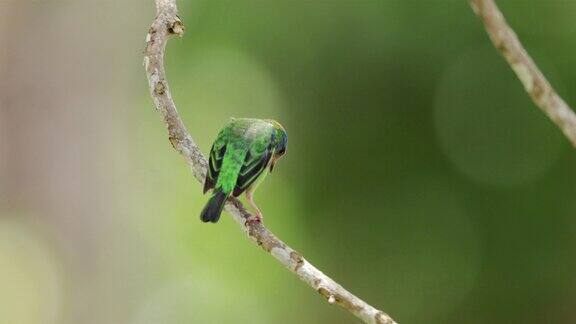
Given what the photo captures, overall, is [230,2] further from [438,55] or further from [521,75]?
[521,75]

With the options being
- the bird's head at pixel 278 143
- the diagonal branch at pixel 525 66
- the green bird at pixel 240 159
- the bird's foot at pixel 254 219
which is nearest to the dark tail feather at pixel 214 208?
the green bird at pixel 240 159

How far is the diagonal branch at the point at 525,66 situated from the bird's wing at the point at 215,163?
1577mm

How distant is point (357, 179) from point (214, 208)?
6525 millimetres

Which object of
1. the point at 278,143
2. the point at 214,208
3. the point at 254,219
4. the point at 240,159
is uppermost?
the point at 278,143

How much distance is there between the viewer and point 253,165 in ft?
13.4

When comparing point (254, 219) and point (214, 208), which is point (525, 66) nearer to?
point (254, 219)

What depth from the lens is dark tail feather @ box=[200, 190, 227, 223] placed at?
3.80 m

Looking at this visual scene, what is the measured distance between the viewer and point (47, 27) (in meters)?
13.8

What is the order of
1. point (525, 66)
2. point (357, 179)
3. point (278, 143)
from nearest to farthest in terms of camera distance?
point (525, 66) < point (278, 143) < point (357, 179)

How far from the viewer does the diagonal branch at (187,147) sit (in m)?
→ 3.22

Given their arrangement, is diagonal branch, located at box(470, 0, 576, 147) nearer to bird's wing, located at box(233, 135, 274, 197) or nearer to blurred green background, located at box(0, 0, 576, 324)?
bird's wing, located at box(233, 135, 274, 197)

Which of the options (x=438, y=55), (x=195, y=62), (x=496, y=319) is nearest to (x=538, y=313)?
(x=496, y=319)

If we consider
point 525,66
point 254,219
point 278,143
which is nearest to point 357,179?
point 278,143

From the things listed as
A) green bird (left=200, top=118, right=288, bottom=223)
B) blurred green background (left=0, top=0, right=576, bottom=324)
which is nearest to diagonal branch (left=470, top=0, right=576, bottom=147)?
Answer: green bird (left=200, top=118, right=288, bottom=223)
